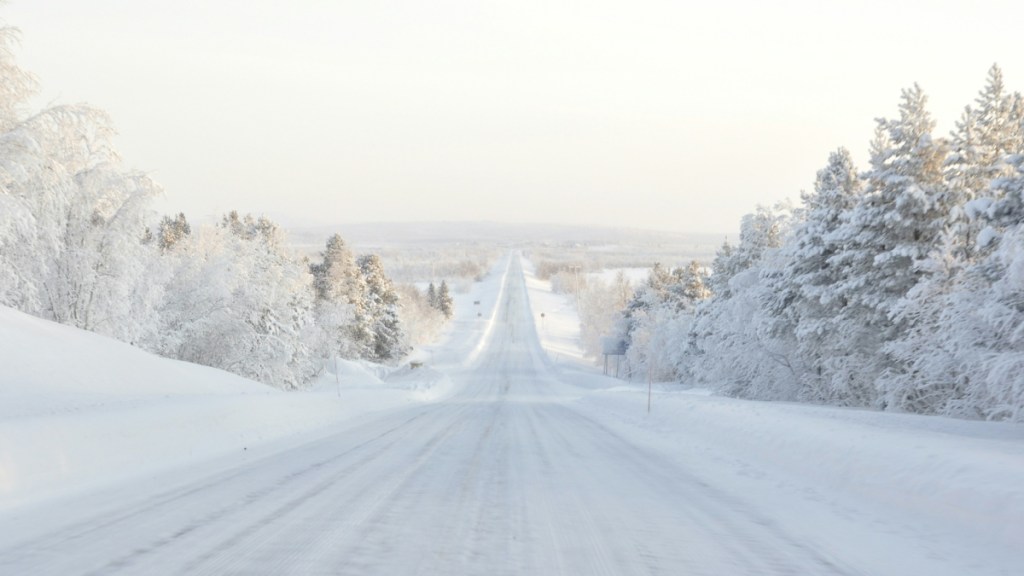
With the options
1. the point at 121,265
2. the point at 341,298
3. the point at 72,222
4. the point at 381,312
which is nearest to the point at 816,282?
the point at 121,265

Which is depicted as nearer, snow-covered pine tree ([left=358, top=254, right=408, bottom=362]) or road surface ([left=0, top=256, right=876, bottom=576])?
road surface ([left=0, top=256, right=876, bottom=576])

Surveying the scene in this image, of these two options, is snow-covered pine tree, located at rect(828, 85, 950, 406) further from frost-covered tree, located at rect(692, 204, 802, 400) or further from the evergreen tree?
the evergreen tree

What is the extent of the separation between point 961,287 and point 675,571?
1999 cm

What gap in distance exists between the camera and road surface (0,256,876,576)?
5.47 m

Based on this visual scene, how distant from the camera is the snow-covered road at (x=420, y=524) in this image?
5.49 m

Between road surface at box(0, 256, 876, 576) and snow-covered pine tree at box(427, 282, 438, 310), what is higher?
snow-covered pine tree at box(427, 282, 438, 310)

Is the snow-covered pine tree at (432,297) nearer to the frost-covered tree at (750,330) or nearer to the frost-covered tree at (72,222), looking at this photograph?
the frost-covered tree at (750,330)

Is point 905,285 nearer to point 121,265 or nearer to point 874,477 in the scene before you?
point 874,477

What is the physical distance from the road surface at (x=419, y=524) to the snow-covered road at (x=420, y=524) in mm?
21

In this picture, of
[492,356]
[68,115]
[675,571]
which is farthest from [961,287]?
[492,356]

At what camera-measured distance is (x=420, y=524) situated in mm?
6699

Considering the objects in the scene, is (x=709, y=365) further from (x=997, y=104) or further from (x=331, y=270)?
(x=331, y=270)

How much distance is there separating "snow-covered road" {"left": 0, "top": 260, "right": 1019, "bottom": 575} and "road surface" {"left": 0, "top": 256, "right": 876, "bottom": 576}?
0.02m

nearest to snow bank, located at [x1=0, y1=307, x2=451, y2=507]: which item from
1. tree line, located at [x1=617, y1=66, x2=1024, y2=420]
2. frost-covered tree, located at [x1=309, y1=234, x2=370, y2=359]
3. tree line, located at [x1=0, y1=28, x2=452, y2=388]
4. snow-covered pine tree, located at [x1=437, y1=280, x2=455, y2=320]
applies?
tree line, located at [x1=0, y1=28, x2=452, y2=388]
